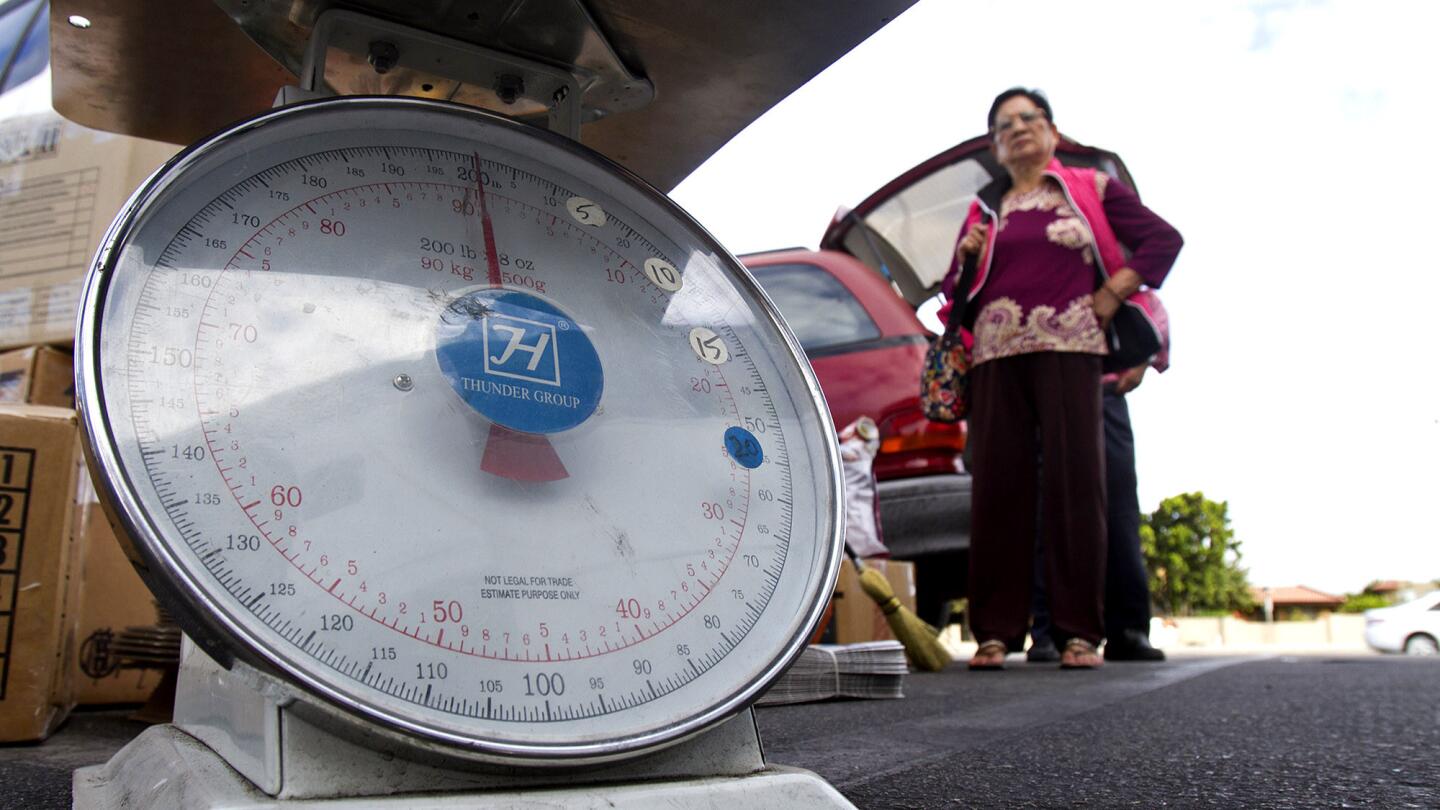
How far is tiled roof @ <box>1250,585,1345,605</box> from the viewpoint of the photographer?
4188cm

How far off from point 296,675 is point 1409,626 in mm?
15337

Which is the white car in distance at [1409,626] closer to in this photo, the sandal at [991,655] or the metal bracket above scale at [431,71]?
the sandal at [991,655]

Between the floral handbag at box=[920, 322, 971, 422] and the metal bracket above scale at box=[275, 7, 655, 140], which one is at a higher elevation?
the floral handbag at box=[920, 322, 971, 422]

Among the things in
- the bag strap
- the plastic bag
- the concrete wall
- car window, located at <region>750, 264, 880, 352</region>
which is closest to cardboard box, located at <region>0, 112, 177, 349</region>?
the bag strap

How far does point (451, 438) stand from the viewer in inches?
25.2

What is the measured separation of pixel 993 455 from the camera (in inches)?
103

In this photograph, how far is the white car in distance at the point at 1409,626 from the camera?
12750mm

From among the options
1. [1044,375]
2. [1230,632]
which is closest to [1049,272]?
[1044,375]

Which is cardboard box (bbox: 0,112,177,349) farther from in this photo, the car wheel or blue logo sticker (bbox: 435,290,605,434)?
the car wheel

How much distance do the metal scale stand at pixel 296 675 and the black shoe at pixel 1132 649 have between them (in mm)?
2649

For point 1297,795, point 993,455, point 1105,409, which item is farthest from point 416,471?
point 1105,409

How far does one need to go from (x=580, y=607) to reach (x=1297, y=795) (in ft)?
1.91

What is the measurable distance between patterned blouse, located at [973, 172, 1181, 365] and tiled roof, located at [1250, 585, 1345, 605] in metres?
43.6

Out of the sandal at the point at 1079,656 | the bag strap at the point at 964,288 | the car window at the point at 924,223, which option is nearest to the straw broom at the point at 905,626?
the sandal at the point at 1079,656
